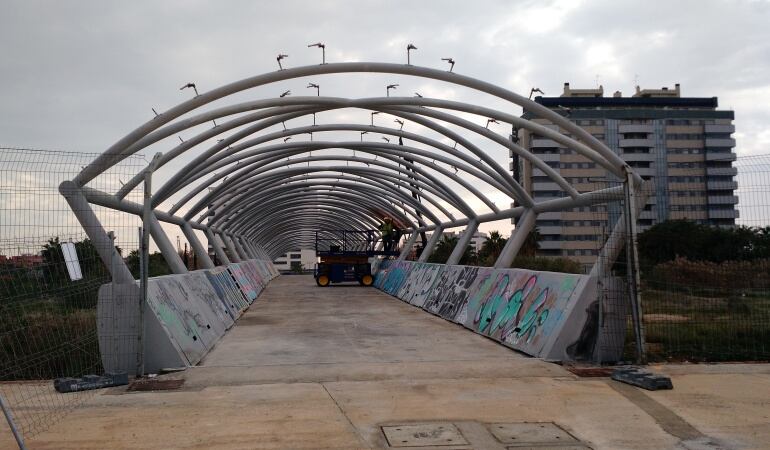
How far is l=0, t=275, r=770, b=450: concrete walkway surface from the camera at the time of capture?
266 inches

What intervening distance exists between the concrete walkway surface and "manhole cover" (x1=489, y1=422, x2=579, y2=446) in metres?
0.02

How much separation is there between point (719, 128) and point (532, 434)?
314 ft

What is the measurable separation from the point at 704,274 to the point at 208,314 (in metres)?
15.9

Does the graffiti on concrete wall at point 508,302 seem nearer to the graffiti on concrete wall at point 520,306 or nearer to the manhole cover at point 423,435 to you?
the graffiti on concrete wall at point 520,306

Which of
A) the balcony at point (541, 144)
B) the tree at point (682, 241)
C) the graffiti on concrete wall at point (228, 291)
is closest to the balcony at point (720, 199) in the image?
the balcony at point (541, 144)

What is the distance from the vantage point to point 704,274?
22.0 meters

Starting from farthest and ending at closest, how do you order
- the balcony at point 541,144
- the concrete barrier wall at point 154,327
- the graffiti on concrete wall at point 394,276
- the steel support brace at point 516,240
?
the balcony at point 541,144 → the graffiti on concrete wall at point 394,276 → the steel support brace at point 516,240 → the concrete barrier wall at point 154,327

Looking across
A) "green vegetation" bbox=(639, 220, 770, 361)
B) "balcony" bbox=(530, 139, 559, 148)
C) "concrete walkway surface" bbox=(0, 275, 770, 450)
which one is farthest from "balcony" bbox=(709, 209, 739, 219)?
"concrete walkway surface" bbox=(0, 275, 770, 450)

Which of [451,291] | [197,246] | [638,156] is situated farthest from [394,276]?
[638,156]

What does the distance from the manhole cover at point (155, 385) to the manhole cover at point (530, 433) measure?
4777 mm

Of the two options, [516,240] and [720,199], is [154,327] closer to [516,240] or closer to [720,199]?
[516,240]

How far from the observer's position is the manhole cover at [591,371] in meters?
10.2

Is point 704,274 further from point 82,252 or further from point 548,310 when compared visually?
point 82,252

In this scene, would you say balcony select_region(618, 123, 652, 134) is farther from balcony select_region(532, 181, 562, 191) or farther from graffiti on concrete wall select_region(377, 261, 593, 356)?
graffiti on concrete wall select_region(377, 261, 593, 356)
